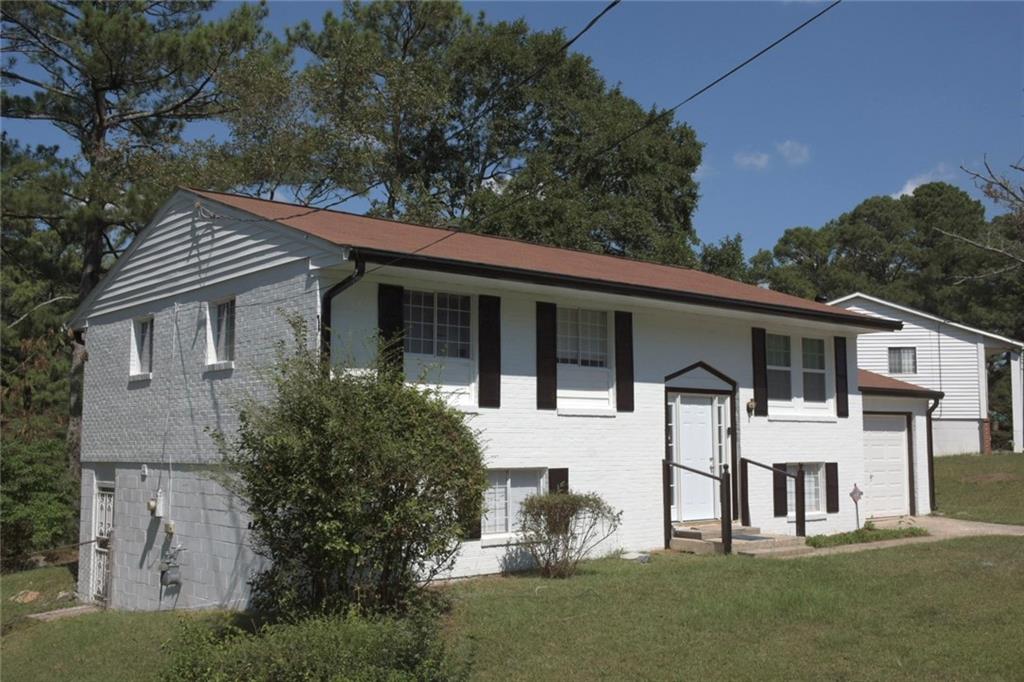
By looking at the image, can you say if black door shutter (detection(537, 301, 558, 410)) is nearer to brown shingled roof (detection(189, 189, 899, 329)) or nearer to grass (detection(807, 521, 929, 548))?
brown shingled roof (detection(189, 189, 899, 329))

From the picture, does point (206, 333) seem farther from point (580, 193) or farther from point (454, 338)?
point (580, 193)

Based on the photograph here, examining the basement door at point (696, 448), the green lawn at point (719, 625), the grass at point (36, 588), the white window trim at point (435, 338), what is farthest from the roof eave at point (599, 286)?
the grass at point (36, 588)

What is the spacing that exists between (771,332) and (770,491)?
2909mm

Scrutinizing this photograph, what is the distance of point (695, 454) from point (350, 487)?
27.7 ft

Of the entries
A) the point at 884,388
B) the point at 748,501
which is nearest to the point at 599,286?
the point at 748,501

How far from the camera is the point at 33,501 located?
22.9 m

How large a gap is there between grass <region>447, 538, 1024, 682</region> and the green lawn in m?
0.02

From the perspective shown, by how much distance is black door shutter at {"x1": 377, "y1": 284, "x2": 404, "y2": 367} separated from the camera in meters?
12.3

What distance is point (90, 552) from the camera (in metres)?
18.0

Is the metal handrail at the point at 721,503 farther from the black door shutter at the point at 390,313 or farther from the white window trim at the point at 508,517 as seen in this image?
the black door shutter at the point at 390,313

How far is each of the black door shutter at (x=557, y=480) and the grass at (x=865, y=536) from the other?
4633 millimetres

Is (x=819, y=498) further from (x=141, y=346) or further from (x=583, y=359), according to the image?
(x=141, y=346)

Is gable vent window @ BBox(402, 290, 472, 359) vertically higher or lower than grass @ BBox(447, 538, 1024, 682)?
higher

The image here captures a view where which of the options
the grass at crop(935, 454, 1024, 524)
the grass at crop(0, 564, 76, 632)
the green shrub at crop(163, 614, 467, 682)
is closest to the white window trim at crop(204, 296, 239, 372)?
the grass at crop(0, 564, 76, 632)
